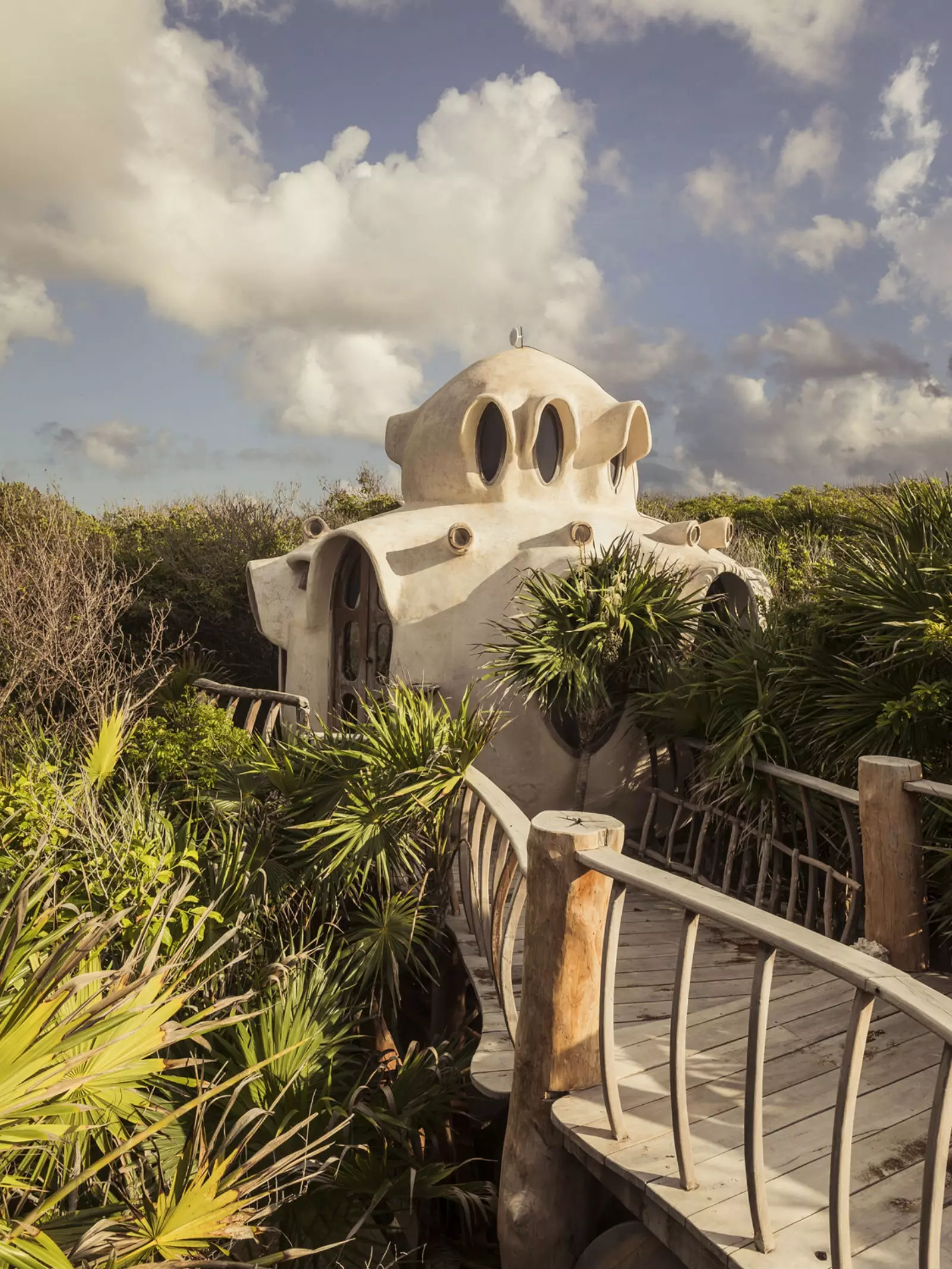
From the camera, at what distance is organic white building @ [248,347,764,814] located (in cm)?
930

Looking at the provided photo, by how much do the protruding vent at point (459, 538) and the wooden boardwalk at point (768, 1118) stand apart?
18.8ft

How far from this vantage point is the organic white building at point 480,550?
30.5 feet

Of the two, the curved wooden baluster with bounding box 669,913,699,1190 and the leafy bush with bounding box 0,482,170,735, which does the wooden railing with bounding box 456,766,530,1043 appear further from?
the leafy bush with bounding box 0,482,170,735

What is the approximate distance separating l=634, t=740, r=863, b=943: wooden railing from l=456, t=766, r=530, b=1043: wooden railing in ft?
6.16

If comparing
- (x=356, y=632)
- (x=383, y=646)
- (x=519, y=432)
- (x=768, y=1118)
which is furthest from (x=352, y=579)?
(x=768, y=1118)

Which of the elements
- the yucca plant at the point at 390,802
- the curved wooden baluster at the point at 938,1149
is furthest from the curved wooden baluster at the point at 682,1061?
the yucca plant at the point at 390,802

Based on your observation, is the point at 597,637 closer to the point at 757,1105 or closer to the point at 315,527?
the point at 757,1105

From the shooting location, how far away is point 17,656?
11.9m

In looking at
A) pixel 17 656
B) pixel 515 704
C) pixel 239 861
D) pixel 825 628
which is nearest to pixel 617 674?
pixel 515 704

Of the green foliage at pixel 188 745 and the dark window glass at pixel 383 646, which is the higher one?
the dark window glass at pixel 383 646

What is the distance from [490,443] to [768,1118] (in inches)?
357

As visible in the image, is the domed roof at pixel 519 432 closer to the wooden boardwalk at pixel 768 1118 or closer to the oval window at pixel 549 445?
the oval window at pixel 549 445

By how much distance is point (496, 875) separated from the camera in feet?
16.7

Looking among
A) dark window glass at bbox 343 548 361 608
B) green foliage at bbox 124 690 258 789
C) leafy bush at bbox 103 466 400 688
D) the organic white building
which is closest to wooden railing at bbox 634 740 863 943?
the organic white building
